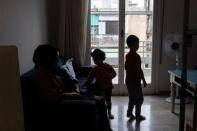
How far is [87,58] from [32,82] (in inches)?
103

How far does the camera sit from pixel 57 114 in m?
2.96

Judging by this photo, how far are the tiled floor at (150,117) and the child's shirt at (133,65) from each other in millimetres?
606

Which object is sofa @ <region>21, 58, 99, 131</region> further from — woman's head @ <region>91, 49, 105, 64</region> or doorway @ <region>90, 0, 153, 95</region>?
doorway @ <region>90, 0, 153, 95</region>

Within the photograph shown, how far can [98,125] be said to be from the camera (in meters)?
3.15

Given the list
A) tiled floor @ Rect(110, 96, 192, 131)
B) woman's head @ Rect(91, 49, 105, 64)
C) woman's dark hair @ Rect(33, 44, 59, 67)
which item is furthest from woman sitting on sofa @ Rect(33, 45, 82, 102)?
tiled floor @ Rect(110, 96, 192, 131)

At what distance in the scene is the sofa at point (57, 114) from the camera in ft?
9.67

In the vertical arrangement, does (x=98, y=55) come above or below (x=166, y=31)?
below

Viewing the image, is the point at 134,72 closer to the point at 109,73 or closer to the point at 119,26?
the point at 109,73

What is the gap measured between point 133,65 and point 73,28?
5.22ft

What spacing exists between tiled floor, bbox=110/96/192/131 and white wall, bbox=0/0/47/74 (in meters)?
1.41

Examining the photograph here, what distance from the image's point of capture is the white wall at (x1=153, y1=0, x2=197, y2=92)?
5551mm

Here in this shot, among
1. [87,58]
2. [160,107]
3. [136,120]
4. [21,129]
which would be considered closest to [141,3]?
[87,58]

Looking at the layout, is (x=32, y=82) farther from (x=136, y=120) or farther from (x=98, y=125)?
(x=136, y=120)

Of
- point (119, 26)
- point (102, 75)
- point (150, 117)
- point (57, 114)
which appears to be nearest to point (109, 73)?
point (102, 75)
